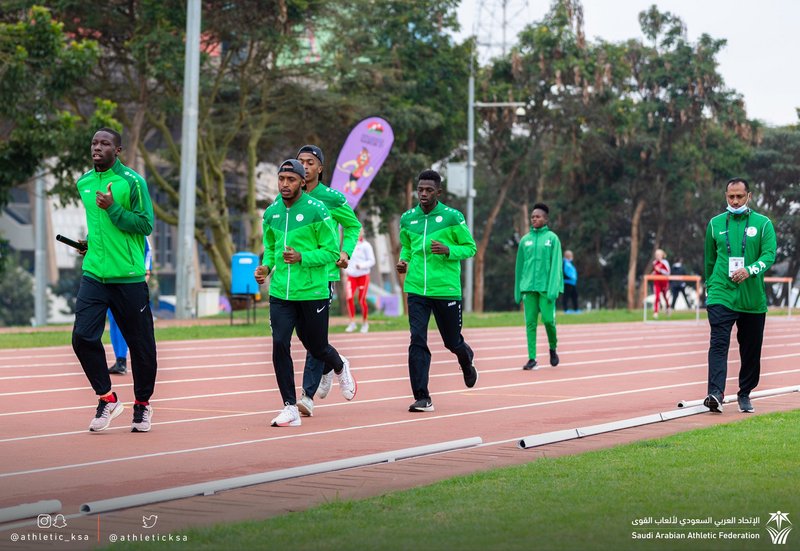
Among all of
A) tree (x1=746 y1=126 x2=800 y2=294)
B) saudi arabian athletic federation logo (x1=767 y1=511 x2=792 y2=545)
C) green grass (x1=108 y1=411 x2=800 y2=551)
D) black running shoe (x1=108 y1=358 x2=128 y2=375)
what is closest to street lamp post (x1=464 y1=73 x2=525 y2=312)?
tree (x1=746 y1=126 x2=800 y2=294)

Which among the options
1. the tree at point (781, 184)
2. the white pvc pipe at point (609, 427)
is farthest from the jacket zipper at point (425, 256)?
the tree at point (781, 184)

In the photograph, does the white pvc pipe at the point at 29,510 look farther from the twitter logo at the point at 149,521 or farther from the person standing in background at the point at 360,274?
the person standing in background at the point at 360,274

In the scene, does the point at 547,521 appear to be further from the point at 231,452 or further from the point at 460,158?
the point at 460,158

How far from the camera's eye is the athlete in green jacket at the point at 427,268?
12.6 meters

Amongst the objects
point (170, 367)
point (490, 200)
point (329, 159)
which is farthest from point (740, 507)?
point (490, 200)

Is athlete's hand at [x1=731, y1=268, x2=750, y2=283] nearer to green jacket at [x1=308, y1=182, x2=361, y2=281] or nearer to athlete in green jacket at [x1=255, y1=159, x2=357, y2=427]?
green jacket at [x1=308, y1=182, x2=361, y2=281]

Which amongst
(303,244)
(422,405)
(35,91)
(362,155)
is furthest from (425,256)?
(35,91)

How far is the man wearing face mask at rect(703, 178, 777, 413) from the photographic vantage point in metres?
12.0

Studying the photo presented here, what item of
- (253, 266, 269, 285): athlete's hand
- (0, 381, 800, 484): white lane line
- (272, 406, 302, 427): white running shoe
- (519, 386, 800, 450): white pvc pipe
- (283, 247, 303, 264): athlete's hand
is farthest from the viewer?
(272, 406, 302, 427): white running shoe

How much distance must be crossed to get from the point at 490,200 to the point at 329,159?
83.8 feet

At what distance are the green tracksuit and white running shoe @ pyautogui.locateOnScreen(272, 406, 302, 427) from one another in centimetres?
673

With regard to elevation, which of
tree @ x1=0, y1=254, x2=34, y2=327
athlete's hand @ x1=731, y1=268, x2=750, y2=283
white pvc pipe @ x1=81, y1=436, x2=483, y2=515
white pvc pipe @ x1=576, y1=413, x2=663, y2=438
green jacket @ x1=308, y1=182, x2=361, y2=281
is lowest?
tree @ x1=0, y1=254, x2=34, y2=327

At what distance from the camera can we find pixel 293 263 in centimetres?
1100

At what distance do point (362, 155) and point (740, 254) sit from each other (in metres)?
18.9
